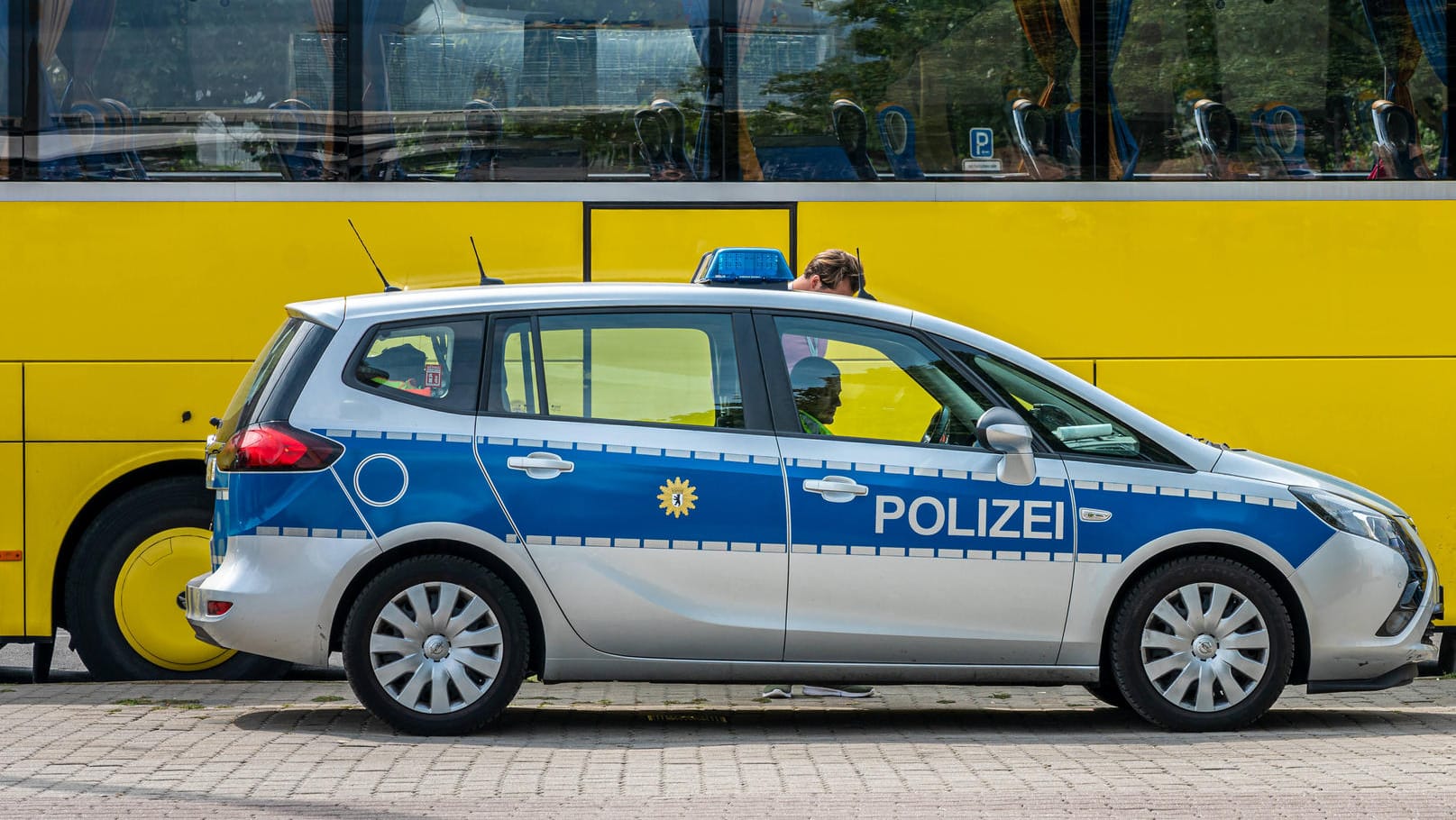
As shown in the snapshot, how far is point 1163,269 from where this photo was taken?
27.6 feet

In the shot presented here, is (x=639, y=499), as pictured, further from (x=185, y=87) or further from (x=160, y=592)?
(x=185, y=87)

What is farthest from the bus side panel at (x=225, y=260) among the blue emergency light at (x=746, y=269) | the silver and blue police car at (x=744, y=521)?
the silver and blue police car at (x=744, y=521)

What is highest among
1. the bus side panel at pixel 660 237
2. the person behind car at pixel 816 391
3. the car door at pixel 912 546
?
the bus side panel at pixel 660 237

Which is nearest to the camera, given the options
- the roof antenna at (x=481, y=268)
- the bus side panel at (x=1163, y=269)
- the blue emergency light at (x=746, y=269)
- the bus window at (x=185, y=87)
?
the blue emergency light at (x=746, y=269)

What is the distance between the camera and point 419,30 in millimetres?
8211

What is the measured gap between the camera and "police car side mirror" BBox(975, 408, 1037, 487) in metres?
6.57

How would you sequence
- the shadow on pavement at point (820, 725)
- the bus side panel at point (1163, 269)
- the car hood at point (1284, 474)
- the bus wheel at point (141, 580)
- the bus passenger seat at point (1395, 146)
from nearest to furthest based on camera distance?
the shadow on pavement at point (820, 725) → the car hood at point (1284, 474) → the bus wheel at point (141, 580) → the bus side panel at point (1163, 269) → the bus passenger seat at point (1395, 146)

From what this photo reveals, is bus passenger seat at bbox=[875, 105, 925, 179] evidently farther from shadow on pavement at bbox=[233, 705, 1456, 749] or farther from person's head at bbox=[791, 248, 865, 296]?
shadow on pavement at bbox=[233, 705, 1456, 749]

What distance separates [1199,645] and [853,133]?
3.08m

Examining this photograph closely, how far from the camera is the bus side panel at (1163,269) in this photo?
8367 mm

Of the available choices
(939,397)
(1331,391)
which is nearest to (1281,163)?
(1331,391)

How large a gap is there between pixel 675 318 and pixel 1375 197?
388cm

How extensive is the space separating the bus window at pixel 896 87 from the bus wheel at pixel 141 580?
3.23 meters

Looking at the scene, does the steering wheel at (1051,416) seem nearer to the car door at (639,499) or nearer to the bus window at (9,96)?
the car door at (639,499)
